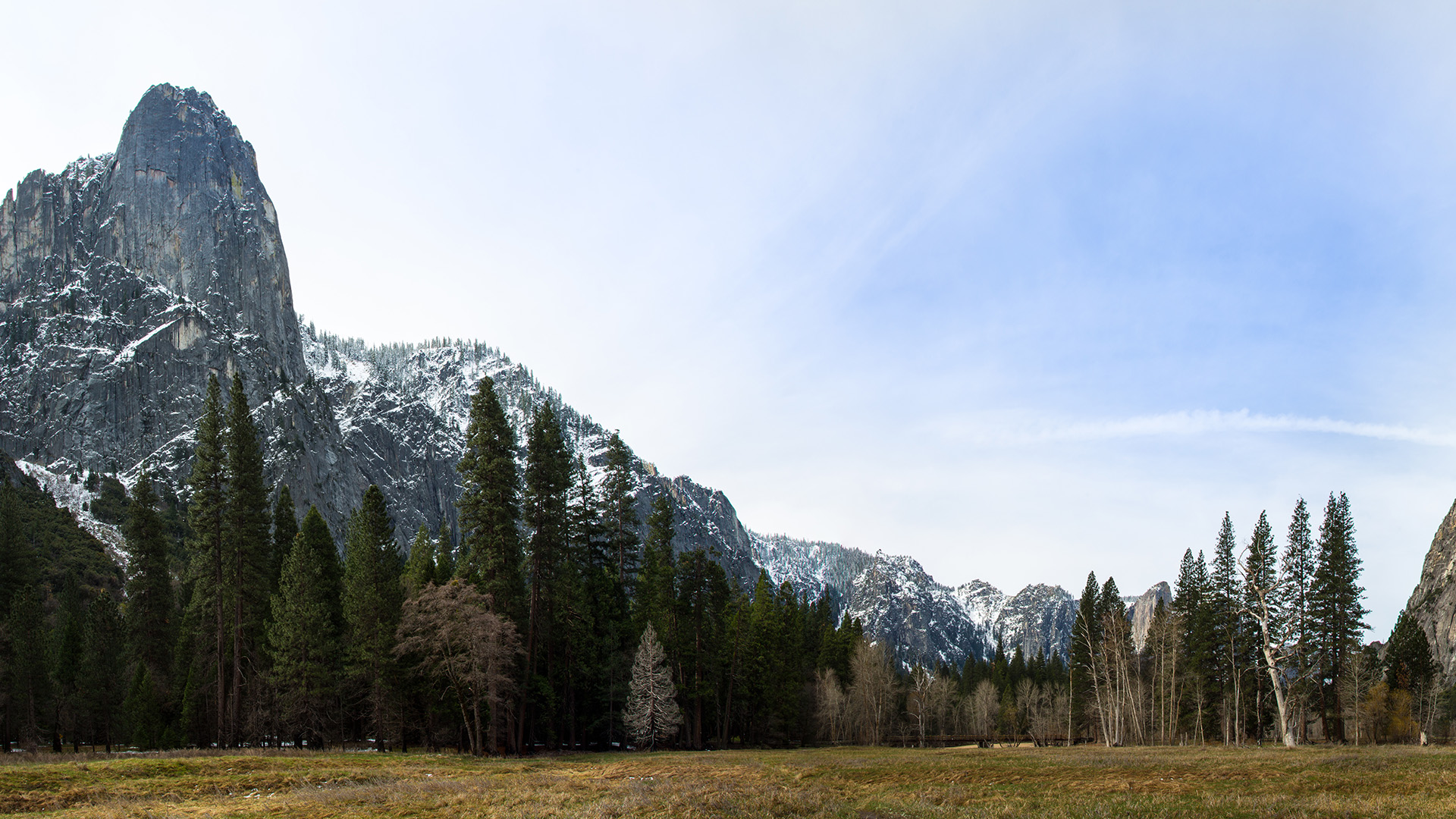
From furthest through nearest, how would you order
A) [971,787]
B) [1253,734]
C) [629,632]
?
[1253,734] < [629,632] < [971,787]

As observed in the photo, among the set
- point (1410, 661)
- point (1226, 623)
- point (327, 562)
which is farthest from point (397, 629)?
point (1410, 661)

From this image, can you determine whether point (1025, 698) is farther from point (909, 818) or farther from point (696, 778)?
point (909, 818)

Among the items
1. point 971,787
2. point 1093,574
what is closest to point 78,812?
point 971,787

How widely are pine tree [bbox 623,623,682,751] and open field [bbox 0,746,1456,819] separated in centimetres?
1742

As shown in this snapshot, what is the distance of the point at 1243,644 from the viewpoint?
62781mm

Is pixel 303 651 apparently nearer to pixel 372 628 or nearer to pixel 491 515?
pixel 372 628

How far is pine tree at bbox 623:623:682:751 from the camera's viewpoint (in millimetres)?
50219

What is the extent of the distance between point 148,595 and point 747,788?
54.5 meters

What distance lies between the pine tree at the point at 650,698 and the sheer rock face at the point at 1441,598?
77875 mm

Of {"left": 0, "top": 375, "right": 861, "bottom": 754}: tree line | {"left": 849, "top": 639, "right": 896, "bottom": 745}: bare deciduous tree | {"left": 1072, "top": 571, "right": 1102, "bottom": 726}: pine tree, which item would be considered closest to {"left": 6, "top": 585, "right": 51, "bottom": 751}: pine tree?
{"left": 0, "top": 375, "right": 861, "bottom": 754}: tree line

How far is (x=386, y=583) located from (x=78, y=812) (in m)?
28.3

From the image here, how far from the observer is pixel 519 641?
141ft

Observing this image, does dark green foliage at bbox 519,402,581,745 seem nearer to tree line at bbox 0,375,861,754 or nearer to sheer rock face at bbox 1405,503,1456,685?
tree line at bbox 0,375,861,754

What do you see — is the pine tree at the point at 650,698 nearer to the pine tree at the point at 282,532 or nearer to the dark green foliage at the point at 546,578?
the dark green foliage at the point at 546,578
